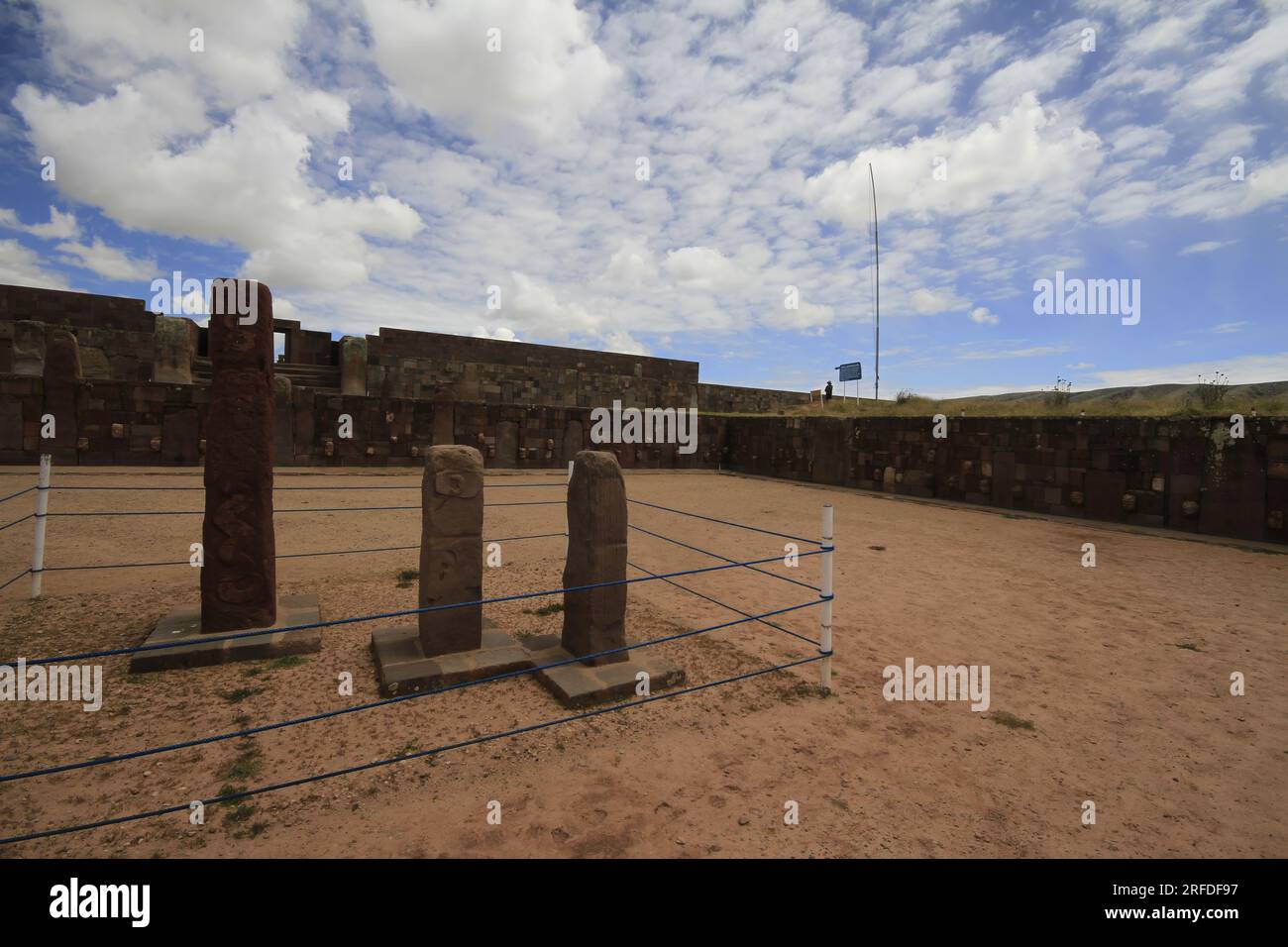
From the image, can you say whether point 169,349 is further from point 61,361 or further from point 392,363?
point 392,363

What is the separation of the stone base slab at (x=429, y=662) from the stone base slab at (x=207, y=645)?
532mm

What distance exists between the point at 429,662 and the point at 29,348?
722 inches

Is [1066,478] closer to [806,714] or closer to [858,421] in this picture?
[858,421]

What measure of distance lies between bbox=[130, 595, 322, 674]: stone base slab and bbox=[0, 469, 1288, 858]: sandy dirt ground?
13cm

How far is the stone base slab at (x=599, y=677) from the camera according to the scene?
3.75m

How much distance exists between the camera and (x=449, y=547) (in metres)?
4.30

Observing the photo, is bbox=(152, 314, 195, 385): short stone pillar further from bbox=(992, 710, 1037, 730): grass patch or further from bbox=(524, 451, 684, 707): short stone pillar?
bbox=(992, 710, 1037, 730): grass patch

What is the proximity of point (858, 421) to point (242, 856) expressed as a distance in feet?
50.8

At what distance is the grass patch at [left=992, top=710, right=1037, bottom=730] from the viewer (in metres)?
3.49

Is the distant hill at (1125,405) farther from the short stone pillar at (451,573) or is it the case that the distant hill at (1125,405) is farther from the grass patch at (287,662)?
the grass patch at (287,662)

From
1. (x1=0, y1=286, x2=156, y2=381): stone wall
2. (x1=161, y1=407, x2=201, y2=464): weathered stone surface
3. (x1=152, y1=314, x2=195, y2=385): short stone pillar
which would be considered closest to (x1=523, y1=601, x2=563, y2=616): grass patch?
(x1=161, y1=407, x2=201, y2=464): weathered stone surface

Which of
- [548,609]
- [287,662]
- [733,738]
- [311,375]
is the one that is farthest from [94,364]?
[733,738]

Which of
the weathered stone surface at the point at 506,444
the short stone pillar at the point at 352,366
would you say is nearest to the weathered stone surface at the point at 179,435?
the short stone pillar at the point at 352,366

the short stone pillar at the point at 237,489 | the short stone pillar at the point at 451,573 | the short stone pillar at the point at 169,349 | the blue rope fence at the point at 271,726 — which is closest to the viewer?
the blue rope fence at the point at 271,726
